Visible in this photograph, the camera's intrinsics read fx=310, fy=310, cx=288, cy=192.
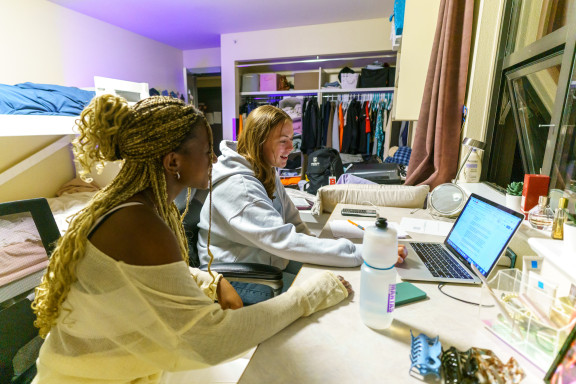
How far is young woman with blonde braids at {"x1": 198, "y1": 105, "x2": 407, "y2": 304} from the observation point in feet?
3.25

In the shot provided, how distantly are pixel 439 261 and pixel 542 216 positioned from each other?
33cm

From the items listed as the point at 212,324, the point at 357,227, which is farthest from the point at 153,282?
the point at 357,227

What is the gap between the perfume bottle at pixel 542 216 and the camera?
3.07ft

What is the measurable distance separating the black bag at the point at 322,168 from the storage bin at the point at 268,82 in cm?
138

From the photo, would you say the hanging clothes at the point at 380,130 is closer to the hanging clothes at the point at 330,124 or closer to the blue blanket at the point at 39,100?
the hanging clothes at the point at 330,124

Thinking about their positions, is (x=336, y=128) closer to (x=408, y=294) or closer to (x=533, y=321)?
(x=408, y=294)

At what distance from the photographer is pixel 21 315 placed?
837 millimetres

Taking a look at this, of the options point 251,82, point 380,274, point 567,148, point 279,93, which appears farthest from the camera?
point 251,82

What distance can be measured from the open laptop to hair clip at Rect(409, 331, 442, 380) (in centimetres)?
29

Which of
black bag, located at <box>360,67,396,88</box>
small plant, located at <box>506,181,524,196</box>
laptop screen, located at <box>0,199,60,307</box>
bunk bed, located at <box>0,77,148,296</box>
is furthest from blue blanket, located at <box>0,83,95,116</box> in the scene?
black bag, located at <box>360,67,396,88</box>

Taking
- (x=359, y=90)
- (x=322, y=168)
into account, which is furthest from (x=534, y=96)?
(x=359, y=90)

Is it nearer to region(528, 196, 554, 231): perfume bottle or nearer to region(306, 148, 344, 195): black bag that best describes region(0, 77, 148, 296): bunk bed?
region(528, 196, 554, 231): perfume bottle

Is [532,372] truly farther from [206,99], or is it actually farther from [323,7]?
[206,99]

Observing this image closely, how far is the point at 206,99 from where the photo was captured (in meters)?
5.88
